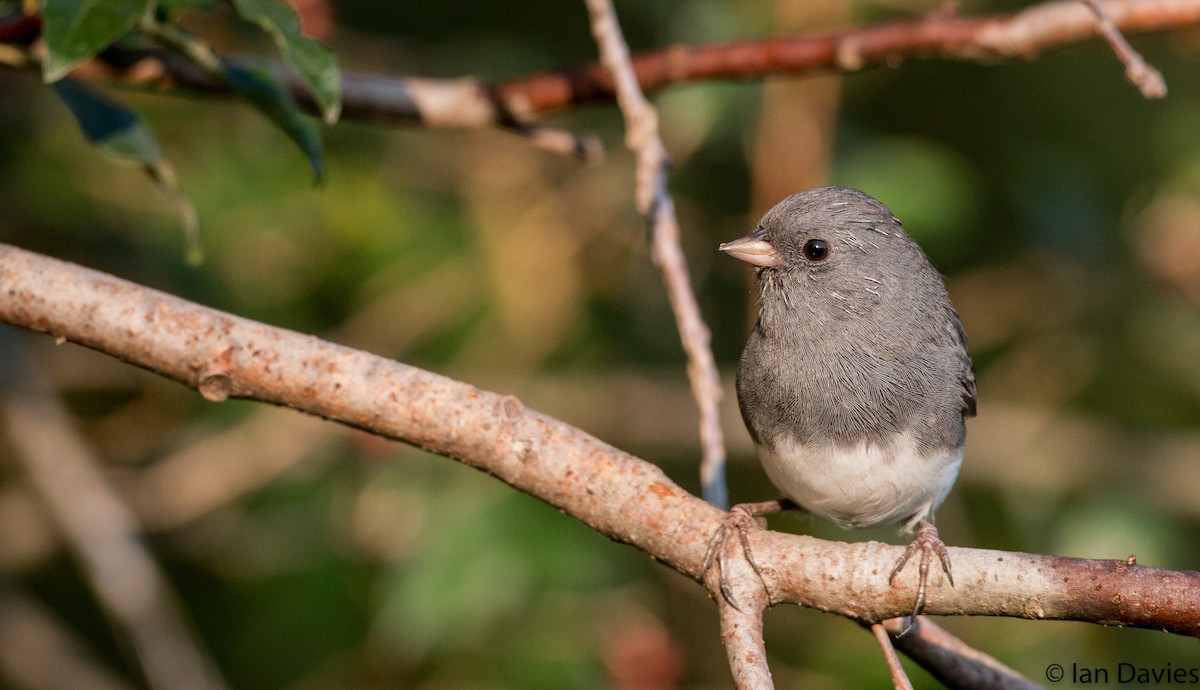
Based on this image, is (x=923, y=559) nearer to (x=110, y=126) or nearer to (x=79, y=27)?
(x=79, y=27)

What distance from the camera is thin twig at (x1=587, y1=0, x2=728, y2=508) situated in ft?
6.80

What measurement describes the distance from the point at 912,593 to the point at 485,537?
133cm

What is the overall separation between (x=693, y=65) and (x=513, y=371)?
1119mm

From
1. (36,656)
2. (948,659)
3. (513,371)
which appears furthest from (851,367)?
(36,656)

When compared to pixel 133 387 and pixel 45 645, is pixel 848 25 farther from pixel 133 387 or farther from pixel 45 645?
pixel 45 645

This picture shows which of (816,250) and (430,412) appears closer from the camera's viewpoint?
(430,412)

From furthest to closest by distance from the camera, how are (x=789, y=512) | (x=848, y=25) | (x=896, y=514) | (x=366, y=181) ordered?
Answer: (x=848, y=25), (x=366, y=181), (x=789, y=512), (x=896, y=514)

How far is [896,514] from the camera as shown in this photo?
2.34 meters

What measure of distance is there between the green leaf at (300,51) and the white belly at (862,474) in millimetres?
1063

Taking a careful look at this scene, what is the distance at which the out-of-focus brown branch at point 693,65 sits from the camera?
2.43m

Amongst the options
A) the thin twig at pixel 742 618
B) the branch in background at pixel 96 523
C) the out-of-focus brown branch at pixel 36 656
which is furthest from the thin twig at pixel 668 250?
the out-of-focus brown branch at pixel 36 656

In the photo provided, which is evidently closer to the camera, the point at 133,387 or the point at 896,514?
the point at 896,514

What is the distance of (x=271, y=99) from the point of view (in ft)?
6.94

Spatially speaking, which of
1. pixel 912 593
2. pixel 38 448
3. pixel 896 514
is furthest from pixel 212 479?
pixel 912 593
